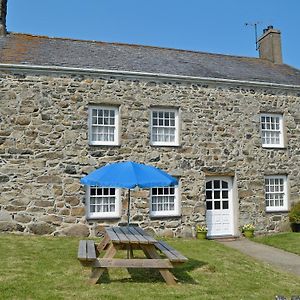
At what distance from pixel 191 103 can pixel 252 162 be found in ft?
11.2

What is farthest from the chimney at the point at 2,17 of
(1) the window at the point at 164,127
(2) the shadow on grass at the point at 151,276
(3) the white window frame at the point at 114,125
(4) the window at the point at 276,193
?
(4) the window at the point at 276,193

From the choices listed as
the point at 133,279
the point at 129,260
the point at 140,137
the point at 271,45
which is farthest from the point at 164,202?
the point at 271,45

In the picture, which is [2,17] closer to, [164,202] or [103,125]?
[103,125]

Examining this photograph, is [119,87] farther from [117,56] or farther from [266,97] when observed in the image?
[266,97]

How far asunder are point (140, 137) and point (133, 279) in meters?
7.30

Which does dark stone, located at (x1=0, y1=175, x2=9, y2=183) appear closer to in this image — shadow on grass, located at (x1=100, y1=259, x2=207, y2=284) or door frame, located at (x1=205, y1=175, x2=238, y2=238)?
shadow on grass, located at (x1=100, y1=259, x2=207, y2=284)

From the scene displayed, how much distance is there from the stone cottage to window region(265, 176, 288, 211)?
4cm

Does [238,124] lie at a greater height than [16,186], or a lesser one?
greater

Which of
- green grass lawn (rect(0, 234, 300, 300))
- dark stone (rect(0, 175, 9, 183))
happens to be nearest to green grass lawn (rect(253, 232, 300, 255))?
green grass lawn (rect(0, 234, 300, 300))

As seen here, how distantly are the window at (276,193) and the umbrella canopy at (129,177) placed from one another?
353 inches

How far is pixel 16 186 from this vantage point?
12.8 meters

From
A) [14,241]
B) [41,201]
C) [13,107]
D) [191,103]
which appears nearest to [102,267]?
[14,241]

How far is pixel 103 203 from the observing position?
1373 cm

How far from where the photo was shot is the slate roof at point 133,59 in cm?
1434
